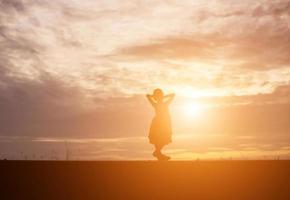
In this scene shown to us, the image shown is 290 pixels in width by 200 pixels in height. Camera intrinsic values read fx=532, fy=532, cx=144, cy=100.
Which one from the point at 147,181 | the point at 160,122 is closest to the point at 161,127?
the point at 160,122

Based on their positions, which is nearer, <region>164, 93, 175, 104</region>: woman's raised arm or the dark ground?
the dark ground

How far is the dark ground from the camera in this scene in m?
9.91

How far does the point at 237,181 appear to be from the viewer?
10727 millimetres

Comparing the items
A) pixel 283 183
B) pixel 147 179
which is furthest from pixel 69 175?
pixel 283 183

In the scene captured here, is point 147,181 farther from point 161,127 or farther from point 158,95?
point 158,95

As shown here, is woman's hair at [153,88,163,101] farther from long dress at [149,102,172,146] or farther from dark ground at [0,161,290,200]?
dark ground at [0,161,290,200]

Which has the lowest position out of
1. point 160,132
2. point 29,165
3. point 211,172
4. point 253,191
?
point 253,191

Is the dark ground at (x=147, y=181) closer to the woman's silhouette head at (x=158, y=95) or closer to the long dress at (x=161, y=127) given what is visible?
the long dress at (x=161, y=127)

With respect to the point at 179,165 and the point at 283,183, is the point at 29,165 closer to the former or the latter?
the point at 179,165

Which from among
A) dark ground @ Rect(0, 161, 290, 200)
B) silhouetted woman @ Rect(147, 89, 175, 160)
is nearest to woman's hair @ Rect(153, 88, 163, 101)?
silhouetted woman @ Rect(147, 89, 175, 160)

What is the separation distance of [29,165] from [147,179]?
3134 millimetres

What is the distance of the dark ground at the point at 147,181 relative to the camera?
9914 mm

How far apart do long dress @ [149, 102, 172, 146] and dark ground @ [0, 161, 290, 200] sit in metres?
5.81

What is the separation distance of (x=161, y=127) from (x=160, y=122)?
194mm
